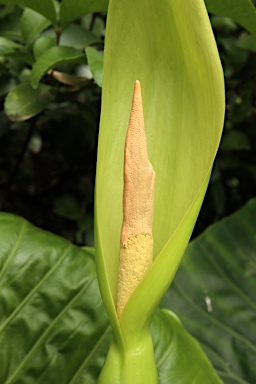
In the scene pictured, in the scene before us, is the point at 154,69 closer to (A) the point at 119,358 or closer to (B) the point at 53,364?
(A) the point at 119,358

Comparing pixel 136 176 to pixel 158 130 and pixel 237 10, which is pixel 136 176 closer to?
pixel 158 130

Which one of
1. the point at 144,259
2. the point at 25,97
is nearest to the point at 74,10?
the point at 25,97

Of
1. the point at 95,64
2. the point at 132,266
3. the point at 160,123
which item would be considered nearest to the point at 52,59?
the point at 95,64

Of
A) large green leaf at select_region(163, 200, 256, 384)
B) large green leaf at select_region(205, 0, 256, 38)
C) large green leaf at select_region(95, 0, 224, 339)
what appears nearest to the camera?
large green leaf at select_region(95, 0, 224, 339)

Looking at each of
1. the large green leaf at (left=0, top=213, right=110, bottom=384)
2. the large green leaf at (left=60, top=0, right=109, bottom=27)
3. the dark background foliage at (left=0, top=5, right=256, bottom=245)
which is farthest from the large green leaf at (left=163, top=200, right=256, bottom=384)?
the large green leaf at (left=60, top=0, right=109, bottom=27)

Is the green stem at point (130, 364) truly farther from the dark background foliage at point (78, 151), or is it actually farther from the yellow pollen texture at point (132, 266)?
the dark background foliage at point (78, 151)

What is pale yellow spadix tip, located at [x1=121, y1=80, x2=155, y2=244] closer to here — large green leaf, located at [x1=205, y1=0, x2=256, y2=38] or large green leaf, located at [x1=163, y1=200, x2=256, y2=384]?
large green leaf, located at [x1=205, y1=0, x2=256, y2=38]

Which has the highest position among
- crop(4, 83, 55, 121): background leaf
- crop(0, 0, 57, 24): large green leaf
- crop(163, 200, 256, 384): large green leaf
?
crop(0, 0, 57, 24): large green leaf
